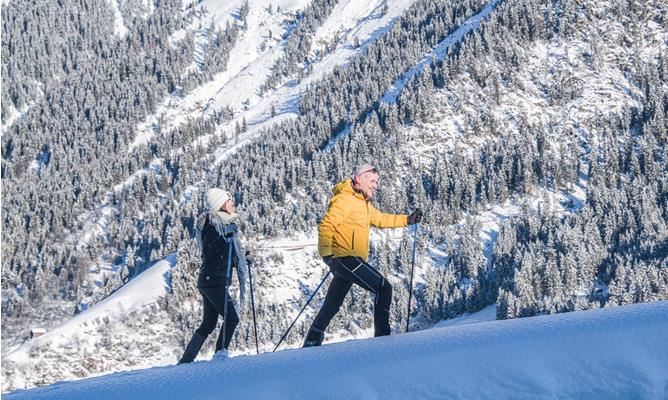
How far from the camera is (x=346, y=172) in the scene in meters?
81.2

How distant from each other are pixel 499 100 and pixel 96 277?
56146mm

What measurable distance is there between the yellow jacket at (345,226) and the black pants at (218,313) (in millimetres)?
1231

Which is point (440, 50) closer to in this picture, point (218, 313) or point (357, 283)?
point (218, 313)

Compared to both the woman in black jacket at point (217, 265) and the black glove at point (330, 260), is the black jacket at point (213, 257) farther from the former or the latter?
the black glove at point (330, 260)

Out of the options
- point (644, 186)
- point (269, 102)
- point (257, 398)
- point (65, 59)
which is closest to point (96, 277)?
point (269, 102)

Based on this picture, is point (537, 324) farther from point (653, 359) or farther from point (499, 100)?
point (499, 100)

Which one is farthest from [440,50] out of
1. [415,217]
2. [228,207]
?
[228,207]

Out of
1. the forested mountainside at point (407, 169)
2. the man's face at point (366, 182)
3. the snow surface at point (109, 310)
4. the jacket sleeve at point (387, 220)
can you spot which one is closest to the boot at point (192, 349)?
the jacket sleeve at point (387, 220)

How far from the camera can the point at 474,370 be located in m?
3.87

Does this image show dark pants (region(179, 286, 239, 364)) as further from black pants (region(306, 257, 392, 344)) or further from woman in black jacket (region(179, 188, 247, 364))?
black pants (region(306, 257, 392, 344))

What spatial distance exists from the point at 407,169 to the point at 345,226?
74.7 metres

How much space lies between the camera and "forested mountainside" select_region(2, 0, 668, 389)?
203 ft

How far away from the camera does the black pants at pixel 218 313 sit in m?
7.20

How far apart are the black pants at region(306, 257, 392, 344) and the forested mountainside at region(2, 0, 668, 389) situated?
170 ft
